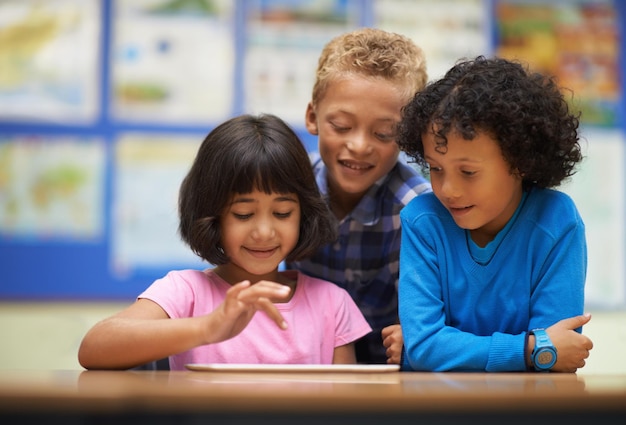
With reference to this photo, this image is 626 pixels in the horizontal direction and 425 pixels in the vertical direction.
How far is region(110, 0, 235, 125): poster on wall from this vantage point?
2900 millimetres

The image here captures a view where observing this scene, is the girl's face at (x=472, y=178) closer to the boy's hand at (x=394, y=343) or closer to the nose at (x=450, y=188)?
the nose at (x=450, y=188)

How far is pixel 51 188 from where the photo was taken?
112 inches

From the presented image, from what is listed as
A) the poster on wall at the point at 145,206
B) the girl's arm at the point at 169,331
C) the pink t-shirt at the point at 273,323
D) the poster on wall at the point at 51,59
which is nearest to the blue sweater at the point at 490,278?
the pink t-shirt at the point at 273,323

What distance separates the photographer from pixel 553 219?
1.34m

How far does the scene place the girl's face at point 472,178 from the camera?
130 cm

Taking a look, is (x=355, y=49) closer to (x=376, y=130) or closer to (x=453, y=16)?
(x=376, y=130)

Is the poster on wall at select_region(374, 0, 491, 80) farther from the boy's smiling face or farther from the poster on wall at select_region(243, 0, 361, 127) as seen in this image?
the boy's smiling face

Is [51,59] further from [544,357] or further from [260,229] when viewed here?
[544,357]

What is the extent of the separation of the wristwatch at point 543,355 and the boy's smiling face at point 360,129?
1.92 feet

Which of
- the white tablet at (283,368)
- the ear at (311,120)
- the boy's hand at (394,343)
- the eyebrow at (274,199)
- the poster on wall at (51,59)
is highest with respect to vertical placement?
the poster on wall at (51,59)

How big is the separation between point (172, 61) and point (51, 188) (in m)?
0.66

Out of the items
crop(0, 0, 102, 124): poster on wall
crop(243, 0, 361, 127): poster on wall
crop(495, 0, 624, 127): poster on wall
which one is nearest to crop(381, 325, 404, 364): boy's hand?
crop(243, 0, 361, 127): poster on wall

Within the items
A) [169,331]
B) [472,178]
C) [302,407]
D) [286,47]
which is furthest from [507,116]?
[286,47]

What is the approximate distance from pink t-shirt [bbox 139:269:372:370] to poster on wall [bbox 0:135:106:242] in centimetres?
147
